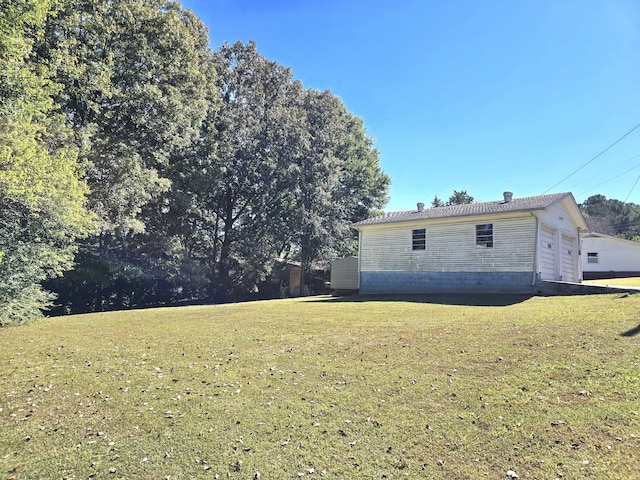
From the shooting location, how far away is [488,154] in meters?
21.6

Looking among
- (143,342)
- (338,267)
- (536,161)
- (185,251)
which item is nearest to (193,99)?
(185,251)

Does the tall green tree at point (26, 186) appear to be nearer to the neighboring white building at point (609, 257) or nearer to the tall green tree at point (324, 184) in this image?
the tall green tree at point (324, 184)

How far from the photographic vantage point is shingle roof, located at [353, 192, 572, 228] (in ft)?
49.8

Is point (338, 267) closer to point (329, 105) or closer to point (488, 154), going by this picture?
point (488, 154)

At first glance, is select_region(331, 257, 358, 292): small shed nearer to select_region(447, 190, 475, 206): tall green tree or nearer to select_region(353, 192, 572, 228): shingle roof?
select_region(353, 192, 572, 228): shingle roof

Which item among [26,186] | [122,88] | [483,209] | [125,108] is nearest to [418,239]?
[483,209]

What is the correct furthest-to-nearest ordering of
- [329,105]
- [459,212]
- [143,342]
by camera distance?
[329,105] < [459,212] < [143,342]

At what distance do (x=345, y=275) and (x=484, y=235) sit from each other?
8.25 m

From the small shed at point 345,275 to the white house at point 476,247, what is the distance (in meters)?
1.95

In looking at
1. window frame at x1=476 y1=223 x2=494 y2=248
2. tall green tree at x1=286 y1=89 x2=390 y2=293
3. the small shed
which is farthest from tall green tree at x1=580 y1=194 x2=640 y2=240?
window frame at x1=476 y1=223 x2=494 y2=248

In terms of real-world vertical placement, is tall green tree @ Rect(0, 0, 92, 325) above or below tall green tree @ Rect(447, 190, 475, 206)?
below

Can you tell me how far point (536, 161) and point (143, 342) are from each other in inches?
899

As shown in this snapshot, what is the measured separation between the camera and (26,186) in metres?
9.85

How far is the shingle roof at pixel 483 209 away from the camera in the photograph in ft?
49.8
